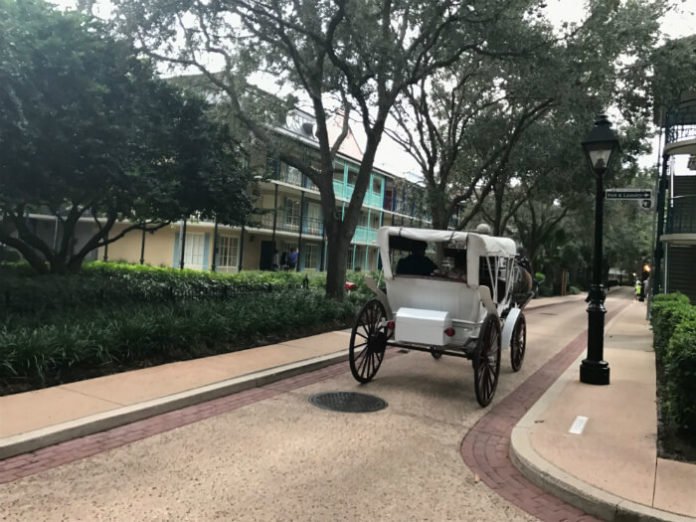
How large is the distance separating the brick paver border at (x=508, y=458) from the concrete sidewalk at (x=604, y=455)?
0.36ft

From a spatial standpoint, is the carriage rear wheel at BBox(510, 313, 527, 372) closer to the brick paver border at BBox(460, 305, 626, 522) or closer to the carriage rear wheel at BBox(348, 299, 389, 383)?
the brick paver border at BBox(460, 305, 626, 522)

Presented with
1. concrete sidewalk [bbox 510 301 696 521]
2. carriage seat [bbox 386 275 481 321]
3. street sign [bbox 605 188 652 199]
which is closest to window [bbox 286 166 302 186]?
street sign [bbox 605 188 652 199]

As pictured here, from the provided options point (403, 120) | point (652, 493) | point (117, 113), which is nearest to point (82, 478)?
point (652, 493)

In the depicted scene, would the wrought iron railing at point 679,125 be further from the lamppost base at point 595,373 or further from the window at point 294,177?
the window at point 294,177

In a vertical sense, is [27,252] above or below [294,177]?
below

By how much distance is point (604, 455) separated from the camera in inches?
211

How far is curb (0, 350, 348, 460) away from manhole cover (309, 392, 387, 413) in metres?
1.00

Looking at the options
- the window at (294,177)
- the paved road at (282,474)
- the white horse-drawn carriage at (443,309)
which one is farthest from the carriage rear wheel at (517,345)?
the window at (294,177)

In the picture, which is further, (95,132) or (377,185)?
(377,185)

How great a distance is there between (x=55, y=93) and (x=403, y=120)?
48.5ft

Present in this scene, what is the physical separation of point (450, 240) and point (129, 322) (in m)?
4.92

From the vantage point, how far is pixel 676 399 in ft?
18.7

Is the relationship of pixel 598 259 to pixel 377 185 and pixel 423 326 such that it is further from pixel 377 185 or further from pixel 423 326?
pixel 377 185

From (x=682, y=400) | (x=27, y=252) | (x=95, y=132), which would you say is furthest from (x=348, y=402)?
(x=27, y=252)
